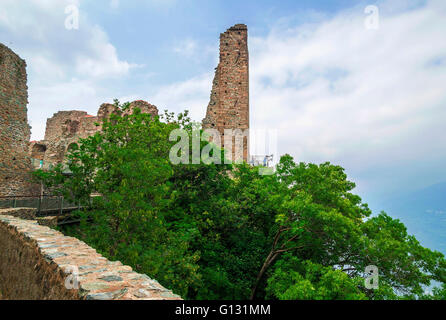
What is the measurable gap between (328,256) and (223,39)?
1627cm

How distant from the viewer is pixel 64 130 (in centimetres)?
2758

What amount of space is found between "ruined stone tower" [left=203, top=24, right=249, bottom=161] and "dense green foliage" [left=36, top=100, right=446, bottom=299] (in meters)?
5.65

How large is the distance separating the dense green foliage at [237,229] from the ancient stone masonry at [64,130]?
13291 mm

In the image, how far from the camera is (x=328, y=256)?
9109 millimetres

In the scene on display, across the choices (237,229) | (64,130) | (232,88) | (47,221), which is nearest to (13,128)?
(47,221)

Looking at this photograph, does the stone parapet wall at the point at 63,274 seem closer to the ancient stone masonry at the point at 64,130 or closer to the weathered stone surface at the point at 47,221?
the weathered stone surface at the point at 47,221

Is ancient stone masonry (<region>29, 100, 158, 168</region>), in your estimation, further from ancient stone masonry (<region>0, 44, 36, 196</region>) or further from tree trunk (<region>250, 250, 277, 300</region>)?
tree trunk (<region>250, 250, 277, 300</region>)

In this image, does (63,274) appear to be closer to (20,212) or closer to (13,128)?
(20,212)

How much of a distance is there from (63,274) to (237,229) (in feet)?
33.1

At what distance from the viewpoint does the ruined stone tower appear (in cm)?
1794

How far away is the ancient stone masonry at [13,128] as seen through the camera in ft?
40.8
